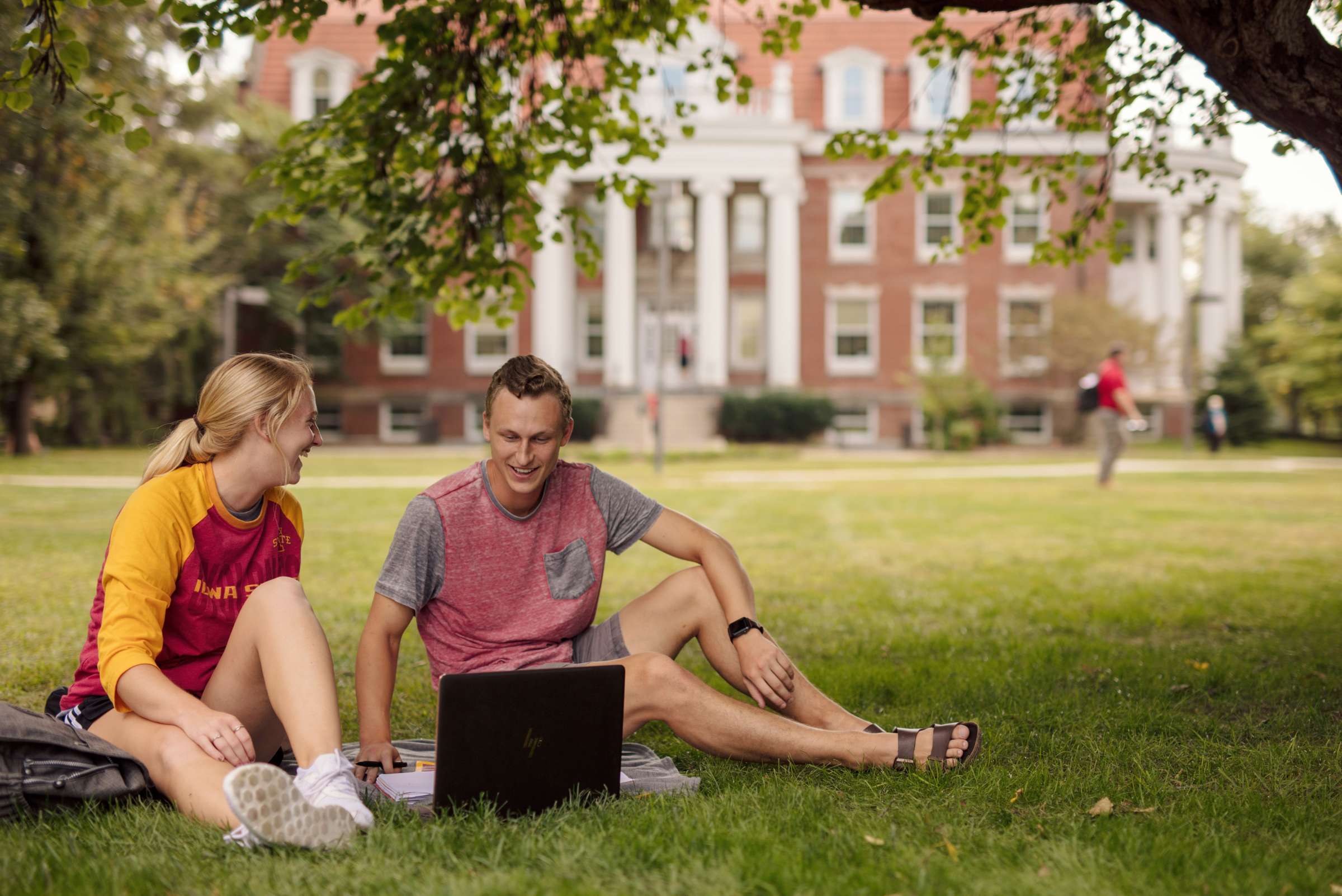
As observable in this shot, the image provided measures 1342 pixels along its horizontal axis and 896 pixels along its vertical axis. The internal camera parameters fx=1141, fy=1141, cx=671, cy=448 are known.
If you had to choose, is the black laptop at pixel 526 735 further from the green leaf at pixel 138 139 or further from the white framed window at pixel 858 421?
the white framed window at pixel 858 421

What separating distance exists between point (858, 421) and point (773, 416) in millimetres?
4292

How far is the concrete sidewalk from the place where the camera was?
16.7m

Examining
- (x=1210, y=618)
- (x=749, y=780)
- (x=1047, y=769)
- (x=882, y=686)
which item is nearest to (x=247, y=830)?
(x=749, y=780)

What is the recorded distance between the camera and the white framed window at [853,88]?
112ft

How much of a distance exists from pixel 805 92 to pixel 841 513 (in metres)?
24.4

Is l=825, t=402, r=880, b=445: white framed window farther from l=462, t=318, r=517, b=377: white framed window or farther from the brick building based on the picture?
l=462, t=318, r=517, b=377: white framed window

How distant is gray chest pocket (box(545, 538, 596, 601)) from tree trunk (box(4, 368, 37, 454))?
2353 centimetres

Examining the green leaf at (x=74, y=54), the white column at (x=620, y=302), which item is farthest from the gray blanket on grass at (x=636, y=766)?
the white column at (x=620, y=302)

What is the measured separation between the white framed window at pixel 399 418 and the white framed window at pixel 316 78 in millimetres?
8763

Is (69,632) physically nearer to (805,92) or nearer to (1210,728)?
(1210,728)

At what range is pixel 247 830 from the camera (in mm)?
2717

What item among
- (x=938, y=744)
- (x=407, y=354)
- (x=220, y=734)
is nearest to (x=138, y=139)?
(x=220, y=734)

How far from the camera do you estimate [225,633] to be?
3.29 m

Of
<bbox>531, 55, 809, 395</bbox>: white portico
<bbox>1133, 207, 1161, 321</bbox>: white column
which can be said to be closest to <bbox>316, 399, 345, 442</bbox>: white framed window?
<bbox>531, 55, 809, 395</bbox>: white portico
